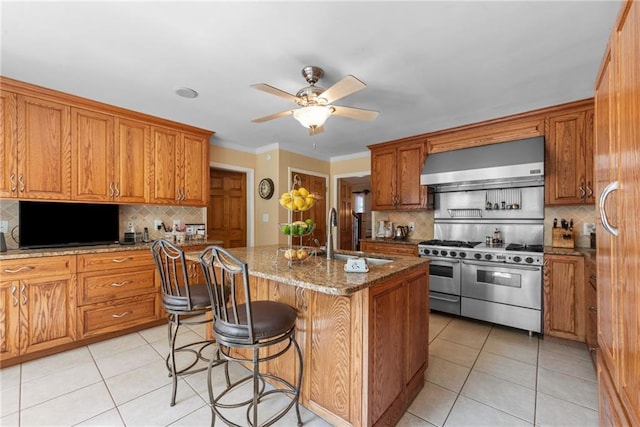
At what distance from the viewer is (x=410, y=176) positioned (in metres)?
4.00

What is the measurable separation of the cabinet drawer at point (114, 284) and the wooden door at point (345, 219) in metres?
3.64

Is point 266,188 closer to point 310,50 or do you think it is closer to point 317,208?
point 317,208

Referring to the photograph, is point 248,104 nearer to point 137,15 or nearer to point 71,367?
point 137,15

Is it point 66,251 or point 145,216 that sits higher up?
point 145,216

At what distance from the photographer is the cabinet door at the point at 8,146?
7.75 feet

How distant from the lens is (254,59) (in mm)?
Answer: 2059

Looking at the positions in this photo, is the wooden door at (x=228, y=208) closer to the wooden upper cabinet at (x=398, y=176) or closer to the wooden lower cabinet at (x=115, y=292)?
the wooden lower cabinet at (x=115, y=292)

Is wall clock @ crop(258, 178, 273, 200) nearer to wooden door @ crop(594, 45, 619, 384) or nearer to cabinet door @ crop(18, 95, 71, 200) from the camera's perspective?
cabinet door @ crop(18, 95, 71, 200)

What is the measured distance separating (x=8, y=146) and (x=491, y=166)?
467cm

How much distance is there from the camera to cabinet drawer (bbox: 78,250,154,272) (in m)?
2.65

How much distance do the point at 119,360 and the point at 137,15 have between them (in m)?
2.64

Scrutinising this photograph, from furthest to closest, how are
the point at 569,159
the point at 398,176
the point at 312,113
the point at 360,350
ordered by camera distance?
the point at 398,176 < the point at 569,159 < the point at 312,113 < the point at 360,350

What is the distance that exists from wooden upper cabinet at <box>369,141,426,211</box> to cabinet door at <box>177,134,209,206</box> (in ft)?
8.09

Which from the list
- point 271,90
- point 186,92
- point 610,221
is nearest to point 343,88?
point 271,90
